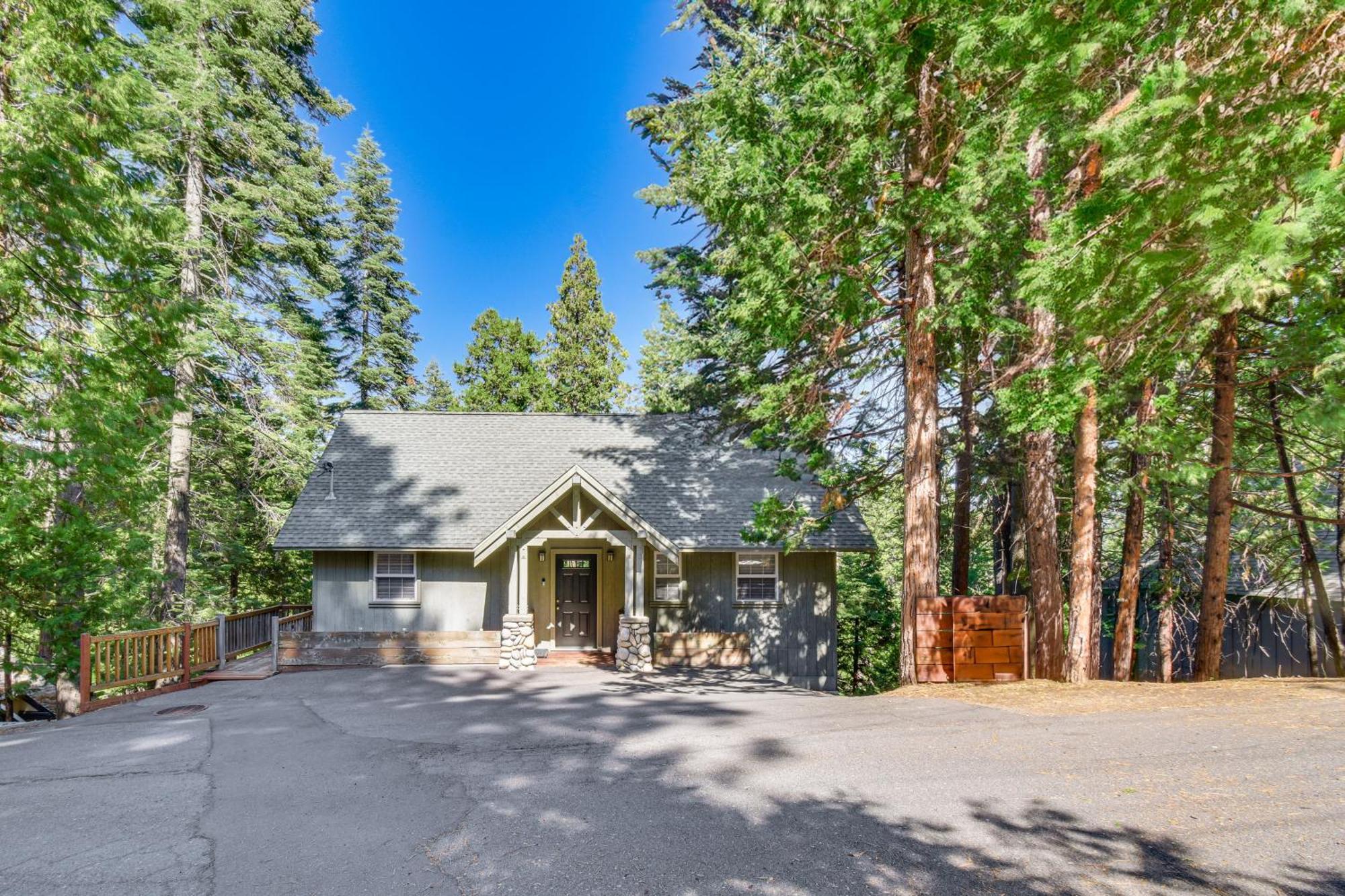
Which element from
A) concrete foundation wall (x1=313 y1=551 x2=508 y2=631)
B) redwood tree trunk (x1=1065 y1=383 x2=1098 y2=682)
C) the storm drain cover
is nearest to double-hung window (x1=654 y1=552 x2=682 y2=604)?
concrete foundation wall (x1=313 y1=551 x2=508 y2=631)


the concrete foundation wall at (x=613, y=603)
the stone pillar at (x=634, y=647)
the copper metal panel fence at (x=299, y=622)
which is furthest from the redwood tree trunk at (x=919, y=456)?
the copper metal panel fence at (x=299, y=622)

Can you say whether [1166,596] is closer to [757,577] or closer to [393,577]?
[757,577]

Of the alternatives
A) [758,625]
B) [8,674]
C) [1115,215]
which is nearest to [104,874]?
[8,674]

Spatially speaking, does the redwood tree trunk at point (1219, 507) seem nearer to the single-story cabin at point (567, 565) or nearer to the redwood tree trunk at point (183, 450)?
the single-story cabin at point (567, 565)

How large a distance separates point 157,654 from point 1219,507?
16924mm

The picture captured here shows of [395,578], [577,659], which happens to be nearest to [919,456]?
[577,659]

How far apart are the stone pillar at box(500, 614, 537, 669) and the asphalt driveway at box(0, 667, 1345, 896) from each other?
13.9 ft

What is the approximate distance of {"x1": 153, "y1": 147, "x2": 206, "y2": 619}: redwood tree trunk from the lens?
1328 cm

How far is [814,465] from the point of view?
34.3 feet

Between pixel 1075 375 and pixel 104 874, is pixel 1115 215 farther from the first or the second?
pixel 104 874

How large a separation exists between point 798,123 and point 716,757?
7.92 meters

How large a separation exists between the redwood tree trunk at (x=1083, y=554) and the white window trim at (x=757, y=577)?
6.08 metres

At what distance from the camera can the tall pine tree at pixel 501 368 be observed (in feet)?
93.6

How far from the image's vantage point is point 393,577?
13.4 m
